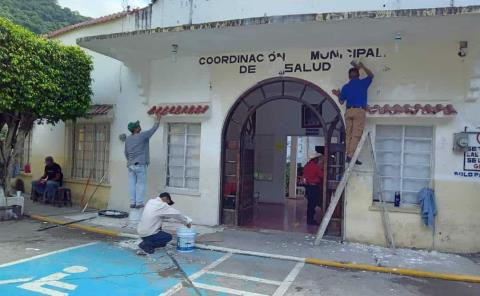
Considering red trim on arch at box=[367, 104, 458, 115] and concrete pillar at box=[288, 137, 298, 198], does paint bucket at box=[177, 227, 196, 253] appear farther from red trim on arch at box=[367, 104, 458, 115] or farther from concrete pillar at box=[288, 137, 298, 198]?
concrete pillar at box=[288, 137, 298, 198]

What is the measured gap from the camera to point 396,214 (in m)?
8.18

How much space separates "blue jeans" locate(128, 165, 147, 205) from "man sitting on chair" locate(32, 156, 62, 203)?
357 centimetres

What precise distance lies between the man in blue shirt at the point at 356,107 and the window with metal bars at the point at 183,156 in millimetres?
3477

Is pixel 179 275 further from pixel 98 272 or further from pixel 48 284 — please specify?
pixel 48 284

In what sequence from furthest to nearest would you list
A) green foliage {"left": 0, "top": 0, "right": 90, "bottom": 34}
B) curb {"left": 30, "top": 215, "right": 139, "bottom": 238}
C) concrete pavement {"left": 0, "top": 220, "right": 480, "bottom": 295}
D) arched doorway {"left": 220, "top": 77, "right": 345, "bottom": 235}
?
green foliage {"left": 0, "top": 0, "right": 90, "bottom": 34} < arched doorway {"left": 220, "top": 77, "right": 345, "bottom": 235} < curb {"left": 30, "top": 215, "right": 139, "bottom": 238} < concrete pavement {"left": 0, "top": 220, "right": 480, "bottom": 295}

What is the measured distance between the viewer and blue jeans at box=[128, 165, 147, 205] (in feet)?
31.0

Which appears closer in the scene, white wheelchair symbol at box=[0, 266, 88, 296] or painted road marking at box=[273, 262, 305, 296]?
white wheelchair symbol at box=[0, 266, 88, 296]

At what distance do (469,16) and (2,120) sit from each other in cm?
986

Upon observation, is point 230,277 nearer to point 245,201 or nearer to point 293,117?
point 245,201

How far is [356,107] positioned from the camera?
8227 millimetres

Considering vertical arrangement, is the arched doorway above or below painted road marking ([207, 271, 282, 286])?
above

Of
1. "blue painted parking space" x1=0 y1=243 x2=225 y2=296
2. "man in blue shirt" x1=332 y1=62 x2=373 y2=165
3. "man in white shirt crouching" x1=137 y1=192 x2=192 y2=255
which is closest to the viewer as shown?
"blue painted parking space" x1=0 y1=243 x2=225 y2=296

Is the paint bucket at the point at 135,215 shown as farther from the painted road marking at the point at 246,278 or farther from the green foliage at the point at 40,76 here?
the painted road marking at the point at 246,278

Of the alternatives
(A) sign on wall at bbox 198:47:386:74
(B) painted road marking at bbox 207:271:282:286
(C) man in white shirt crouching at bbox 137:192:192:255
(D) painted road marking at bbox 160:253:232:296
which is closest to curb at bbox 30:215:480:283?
(D) painted road marking at bbox 160:253:232:296
